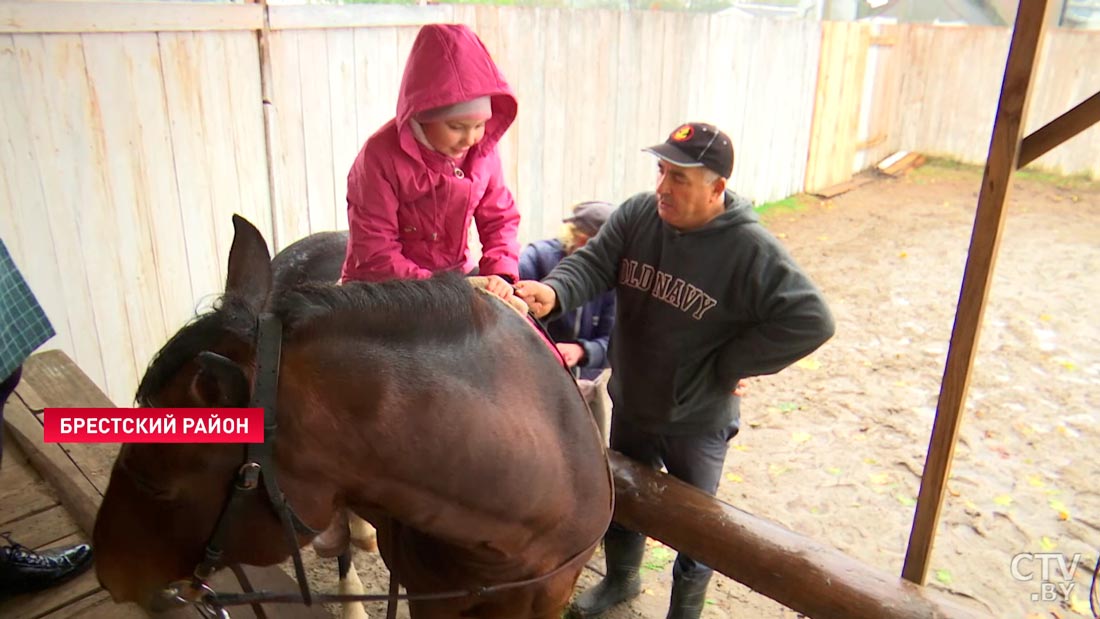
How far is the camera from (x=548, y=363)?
58.6 inches

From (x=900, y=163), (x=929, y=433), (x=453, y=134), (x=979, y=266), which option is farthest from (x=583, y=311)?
(x=900, y=163)

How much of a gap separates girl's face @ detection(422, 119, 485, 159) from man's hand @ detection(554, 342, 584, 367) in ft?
2.80

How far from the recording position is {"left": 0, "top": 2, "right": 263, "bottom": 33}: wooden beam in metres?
2.83

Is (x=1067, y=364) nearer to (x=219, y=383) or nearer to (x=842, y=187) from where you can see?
(x=842, y=187)

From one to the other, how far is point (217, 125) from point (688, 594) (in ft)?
10.1

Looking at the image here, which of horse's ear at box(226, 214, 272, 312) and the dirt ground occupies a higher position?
horse's ear at box(226, 214, 272, 312)

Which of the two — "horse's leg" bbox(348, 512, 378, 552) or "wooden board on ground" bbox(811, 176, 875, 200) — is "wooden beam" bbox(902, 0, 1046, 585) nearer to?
"horse's leg" bbox(348, 512, 378, 552)

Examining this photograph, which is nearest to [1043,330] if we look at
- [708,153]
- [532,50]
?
[532,50]

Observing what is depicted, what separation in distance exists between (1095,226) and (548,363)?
9028 millimetres

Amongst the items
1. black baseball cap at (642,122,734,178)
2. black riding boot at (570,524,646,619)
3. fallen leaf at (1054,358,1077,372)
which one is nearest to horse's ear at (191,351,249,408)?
black baseball cap at (642,122,734,178)

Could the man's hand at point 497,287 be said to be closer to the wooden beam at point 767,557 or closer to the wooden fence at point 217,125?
the wooden fence at point 217,125

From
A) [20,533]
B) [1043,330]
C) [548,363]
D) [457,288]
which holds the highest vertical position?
[457,288]

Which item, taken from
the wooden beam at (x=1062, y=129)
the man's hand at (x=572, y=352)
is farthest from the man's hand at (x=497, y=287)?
the wooden beam at (x=1062, y=129)

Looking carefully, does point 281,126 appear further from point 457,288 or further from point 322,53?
point 457,288
